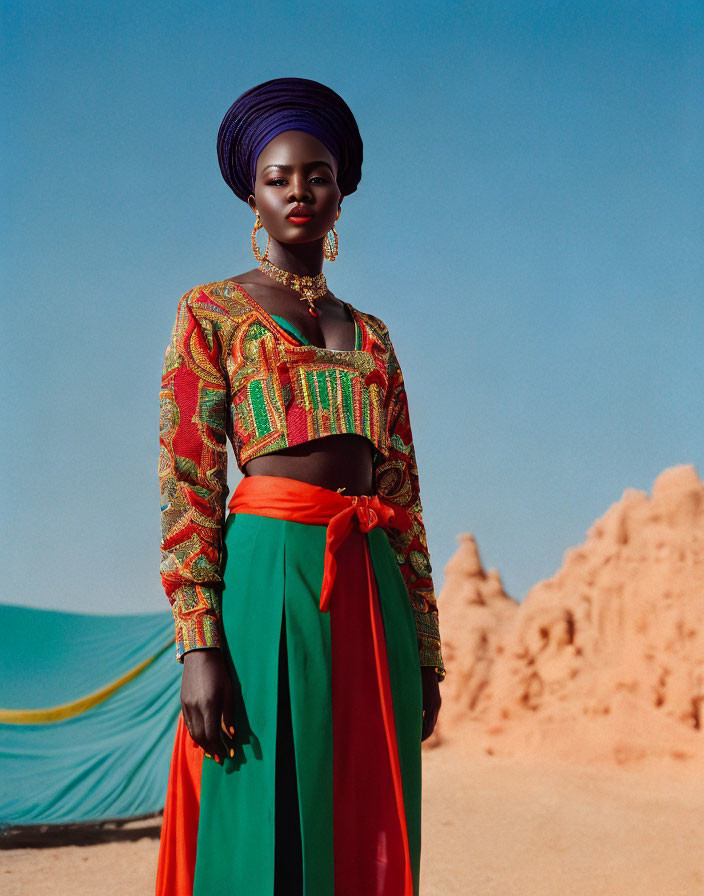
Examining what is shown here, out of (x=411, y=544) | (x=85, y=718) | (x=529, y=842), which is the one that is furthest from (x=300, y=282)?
(x=529, y=842)

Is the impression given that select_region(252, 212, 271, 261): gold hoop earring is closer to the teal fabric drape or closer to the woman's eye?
the woman's eye

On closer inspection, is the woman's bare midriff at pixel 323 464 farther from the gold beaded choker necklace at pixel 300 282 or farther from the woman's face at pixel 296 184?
the woman's face at pixel 296 184

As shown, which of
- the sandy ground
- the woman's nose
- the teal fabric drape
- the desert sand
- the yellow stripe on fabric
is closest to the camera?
the woman's nose

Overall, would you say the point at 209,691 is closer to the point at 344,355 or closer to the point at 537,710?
the point at 344,355

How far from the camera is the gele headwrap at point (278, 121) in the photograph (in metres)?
1.80

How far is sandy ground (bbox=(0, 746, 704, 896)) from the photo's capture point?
3.77 meters

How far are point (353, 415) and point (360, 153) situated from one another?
1.86 ft

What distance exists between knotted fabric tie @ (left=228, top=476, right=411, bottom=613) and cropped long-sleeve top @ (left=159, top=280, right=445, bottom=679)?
0.05 meters

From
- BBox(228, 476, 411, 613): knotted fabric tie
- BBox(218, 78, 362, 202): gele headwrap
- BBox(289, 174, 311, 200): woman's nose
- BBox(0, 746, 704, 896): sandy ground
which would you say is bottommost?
BBox(0, 746, 704, 896): sandy ground

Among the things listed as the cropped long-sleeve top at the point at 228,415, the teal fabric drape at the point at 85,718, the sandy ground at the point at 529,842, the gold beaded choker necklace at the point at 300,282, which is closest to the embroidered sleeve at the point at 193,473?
the cropped long-sleeve top at the point at 228,415

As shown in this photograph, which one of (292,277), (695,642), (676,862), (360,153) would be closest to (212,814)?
(292,277)

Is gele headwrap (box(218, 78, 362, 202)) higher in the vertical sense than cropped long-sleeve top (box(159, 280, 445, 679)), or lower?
higher

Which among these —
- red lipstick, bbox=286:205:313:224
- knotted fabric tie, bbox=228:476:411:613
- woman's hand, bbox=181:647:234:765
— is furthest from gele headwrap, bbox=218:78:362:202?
woman's hand, bbox=181:647:234:765

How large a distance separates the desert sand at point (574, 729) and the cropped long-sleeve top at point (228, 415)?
2650 millimetres
